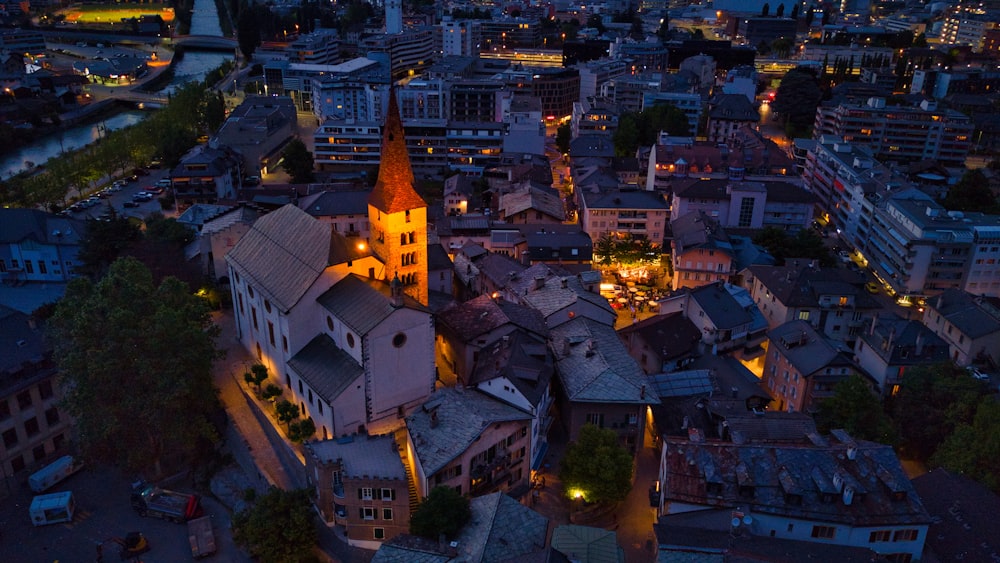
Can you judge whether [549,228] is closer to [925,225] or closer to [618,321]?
[618,321]

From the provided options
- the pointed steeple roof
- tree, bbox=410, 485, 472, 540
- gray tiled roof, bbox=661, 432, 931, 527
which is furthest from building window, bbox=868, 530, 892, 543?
the pointed steeple roof

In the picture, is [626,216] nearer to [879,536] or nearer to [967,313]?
[967,313]

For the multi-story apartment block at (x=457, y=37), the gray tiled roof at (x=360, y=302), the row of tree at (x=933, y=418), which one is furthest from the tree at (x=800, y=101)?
the gray tiled roof at (x=360, y=302)

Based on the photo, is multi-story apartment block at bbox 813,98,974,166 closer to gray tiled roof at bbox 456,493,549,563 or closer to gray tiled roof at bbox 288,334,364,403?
gray tiled roof at bbox 288,334,364,403

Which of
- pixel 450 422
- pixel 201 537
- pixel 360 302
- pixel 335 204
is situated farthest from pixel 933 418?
pixel 335 204

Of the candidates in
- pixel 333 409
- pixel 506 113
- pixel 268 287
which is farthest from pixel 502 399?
pixel 506 113

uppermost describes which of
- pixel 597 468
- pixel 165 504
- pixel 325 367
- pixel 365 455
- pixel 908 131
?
pixel 908 131

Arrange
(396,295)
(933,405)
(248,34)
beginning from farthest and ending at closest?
(248,34) < (933,405) < (396,295)
